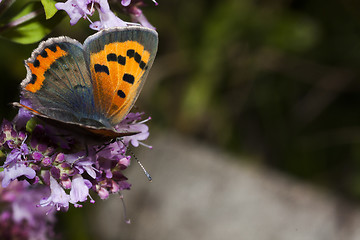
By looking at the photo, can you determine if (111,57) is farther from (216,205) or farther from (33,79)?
(216,205)

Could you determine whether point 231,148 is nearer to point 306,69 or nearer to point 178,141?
point 178,141

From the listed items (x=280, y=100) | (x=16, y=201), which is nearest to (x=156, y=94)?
(x=280, y=100)

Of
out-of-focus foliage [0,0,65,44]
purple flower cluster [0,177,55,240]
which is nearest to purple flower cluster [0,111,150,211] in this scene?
Result: out-of-focus foliage [0,0,65,44]

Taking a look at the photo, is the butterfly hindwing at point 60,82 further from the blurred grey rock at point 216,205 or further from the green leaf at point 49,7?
the blurred grey rock at point 216,205

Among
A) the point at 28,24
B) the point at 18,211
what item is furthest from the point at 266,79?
the point at 28,24

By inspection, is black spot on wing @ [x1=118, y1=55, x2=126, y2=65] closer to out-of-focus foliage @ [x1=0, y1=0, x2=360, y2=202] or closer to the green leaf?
the green leaf
